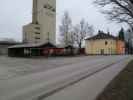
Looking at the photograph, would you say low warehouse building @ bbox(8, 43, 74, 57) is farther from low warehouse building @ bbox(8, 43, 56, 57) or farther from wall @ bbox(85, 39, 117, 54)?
wall @ bbox(85, 39, 117, 54)

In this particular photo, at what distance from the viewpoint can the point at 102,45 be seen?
83750 mm

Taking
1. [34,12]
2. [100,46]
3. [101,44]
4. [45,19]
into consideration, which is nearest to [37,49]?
[45,19]

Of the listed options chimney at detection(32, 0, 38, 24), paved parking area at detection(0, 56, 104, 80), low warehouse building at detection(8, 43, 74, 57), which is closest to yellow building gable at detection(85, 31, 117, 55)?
chimney at detection(32, 0, 38, 24)

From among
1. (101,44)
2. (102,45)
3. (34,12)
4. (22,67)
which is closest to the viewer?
(22,67)

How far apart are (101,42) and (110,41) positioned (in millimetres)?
3342

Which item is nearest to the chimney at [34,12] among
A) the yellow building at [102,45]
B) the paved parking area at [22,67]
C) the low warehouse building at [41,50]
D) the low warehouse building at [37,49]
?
the yellow building at [102,45]

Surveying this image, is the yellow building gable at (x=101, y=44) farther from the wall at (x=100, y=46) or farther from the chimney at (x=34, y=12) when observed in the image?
the chimney at (x=34, y=12)

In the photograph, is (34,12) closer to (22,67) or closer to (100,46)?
(100,46)

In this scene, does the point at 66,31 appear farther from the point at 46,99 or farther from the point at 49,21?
the point at 46,99

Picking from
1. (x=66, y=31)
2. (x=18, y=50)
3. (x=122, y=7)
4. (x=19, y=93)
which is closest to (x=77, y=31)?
(x=66, y=31)

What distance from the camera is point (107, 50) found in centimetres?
8250

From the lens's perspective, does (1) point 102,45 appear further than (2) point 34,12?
No

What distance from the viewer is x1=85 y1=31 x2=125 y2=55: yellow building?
82938mm

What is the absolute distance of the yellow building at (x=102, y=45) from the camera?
82.9 metres
